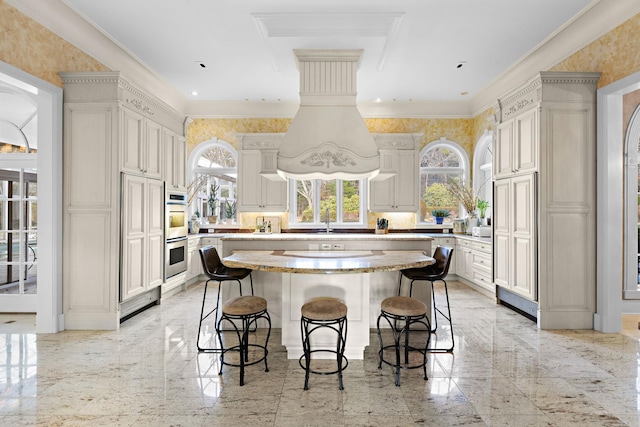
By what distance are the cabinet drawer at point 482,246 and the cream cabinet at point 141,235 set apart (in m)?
4.60

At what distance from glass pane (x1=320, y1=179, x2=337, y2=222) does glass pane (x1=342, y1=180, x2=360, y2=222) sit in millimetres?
200

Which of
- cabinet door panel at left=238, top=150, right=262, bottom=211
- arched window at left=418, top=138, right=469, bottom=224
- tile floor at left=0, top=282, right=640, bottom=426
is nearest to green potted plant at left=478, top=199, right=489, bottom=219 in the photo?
arched window at left=418, top=138, right=469, bottom=224

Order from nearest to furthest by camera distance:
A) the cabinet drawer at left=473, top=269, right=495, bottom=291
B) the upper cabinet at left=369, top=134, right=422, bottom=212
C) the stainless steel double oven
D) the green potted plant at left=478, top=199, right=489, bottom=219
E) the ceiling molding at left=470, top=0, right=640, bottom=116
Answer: the ceiling molding at left=470, top=0, right=640, bottom=116 → the stainless steel double oven → the cabinet drawer at left=473, top=269, right=495, bottom=291 → the green potted plant at left=478, top=199, right=489, bottom=219 → the upper cabinet at left=369, top=134, right=422, bottom=212

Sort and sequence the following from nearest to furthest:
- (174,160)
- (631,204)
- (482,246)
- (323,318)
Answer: (323,318) < (631,204) < (174,160) < (482,246)

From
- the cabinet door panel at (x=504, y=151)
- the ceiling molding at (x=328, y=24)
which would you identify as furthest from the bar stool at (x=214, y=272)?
the cabinet door panel at (x=504, y=151)

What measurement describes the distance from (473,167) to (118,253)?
606 centimetres

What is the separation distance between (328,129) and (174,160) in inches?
106

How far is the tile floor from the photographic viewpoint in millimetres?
2148

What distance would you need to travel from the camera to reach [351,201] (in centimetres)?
691

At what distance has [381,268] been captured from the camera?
2.62m

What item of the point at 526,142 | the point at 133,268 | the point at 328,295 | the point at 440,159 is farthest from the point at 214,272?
the point at 440,159

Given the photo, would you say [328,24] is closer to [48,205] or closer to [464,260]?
[48,205]

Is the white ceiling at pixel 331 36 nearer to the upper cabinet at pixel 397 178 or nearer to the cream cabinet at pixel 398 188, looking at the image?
the upper cabinet at pixel 397 178

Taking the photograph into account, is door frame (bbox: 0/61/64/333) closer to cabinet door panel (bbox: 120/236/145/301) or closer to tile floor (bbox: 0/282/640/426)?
tile floor (bbox: 0/282/640/426)
